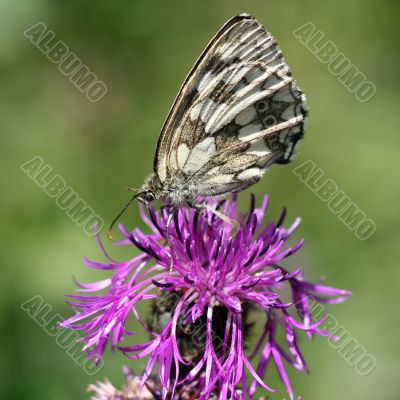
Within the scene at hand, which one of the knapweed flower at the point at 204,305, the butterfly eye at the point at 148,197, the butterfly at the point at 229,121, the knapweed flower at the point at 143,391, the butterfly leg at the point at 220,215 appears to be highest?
the butterfly at the point at 229,121

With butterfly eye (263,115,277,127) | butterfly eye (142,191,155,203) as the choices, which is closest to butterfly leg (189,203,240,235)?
butterfly eye (142,191,155,203)

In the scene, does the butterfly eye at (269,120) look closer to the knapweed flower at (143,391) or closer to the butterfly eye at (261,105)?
the butterfly eye at (261,105)

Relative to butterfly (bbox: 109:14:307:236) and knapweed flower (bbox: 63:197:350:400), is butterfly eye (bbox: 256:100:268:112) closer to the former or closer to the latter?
butterfly (bbox: 109:14:307:236)

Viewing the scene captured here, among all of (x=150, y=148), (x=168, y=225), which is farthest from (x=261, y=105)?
(x=150, y=148)

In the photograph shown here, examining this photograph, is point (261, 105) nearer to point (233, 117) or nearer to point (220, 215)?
point (233, 117)

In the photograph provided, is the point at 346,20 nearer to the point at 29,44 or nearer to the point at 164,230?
the point at 29,44

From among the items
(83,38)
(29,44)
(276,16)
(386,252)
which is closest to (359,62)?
(276,16)

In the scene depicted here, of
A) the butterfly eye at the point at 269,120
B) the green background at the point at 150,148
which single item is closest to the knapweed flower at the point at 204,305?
the butterfly eye at the point at 269,120
